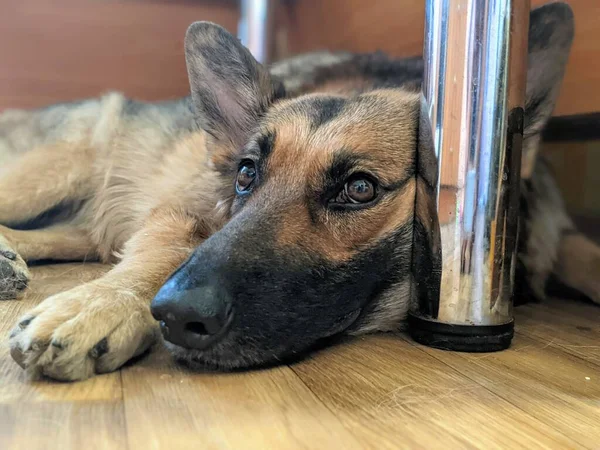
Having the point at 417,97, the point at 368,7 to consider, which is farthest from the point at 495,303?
the point at 368,7

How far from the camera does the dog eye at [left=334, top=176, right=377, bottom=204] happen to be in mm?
1480

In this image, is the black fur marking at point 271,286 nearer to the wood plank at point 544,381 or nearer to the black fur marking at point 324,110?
the wood plank at point 544,381

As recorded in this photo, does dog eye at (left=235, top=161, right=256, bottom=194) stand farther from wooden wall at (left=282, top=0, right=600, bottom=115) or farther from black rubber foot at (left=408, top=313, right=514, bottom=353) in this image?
Result: wooden wall at (left=282, top=0, right=600, bottom=115)

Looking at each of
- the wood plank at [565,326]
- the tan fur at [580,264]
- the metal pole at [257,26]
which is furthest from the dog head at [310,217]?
the metal pole at [257,26]

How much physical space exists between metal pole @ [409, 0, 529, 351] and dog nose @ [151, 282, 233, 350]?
1.99 ft

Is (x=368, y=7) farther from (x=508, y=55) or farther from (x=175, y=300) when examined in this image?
(x=175, y=300)

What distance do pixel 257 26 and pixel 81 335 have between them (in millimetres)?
3514

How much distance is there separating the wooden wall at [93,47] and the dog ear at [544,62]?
9.41 ft

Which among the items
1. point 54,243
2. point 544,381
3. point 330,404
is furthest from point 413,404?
point 54,243

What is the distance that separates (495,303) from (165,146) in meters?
1.83

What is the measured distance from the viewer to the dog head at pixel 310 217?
1.19 metres

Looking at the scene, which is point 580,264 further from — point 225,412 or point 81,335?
point 81,335

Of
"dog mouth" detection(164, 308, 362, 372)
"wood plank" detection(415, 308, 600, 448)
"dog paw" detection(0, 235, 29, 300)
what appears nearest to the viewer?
"wood plank" detection(415, 308, 600, 448)

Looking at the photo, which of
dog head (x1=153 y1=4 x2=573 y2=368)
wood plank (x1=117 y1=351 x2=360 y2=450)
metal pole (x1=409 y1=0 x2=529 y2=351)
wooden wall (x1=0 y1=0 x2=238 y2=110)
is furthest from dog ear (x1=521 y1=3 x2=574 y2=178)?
wooden wall (x1=0 y1=0 x2=238 y2=110)
